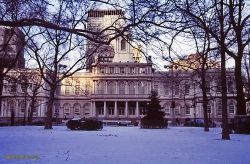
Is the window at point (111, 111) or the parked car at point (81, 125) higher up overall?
the window at point (111, 111)

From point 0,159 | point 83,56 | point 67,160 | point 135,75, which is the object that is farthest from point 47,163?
point 135,75

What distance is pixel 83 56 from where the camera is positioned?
89.9ft

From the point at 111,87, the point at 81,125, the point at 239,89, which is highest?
the point at 111,87

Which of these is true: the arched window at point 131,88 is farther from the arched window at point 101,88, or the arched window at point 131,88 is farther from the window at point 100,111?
the window at point 100,111

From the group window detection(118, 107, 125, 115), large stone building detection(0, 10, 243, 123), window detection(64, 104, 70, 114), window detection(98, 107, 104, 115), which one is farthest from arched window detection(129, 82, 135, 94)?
window detection(64, 104, 70, 114)

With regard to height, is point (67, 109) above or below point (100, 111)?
above

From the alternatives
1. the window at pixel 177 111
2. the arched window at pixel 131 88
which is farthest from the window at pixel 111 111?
the window at pixel 177 111

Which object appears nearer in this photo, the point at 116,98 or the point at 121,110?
the point at 116,98

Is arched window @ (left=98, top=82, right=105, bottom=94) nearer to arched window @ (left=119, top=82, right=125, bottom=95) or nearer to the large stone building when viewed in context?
the large stone building

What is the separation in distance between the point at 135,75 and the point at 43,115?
985 inches

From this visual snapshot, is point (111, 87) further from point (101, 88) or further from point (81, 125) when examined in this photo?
point (81, 125)

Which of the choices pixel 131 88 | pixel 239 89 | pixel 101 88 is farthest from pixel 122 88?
pixel 239 89

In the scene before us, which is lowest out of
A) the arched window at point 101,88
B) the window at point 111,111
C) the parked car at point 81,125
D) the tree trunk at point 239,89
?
the parked car at point 81,125

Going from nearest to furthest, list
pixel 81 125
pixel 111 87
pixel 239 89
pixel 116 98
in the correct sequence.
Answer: pixel 239 89 → pixel 81 125 → pixel 116 98 → pixel 111 87
